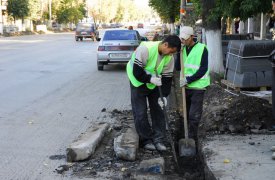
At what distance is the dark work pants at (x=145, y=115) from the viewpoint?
20.0 feet

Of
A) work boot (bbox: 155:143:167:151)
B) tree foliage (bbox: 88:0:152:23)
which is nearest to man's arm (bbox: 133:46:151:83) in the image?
work boot (bbox: 155:143:167:151)

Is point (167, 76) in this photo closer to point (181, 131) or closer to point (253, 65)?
point (181, 131)

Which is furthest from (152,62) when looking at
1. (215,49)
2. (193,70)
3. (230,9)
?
(215,49)

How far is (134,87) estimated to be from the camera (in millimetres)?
6043

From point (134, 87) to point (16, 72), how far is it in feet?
34.5

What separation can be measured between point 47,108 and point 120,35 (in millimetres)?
8735

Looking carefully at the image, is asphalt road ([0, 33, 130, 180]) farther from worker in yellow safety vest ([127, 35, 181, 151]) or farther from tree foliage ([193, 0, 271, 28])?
tree foliage ([193, 0, 271, 28])

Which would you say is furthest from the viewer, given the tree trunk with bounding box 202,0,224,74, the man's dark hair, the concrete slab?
the tree trunk with bounding box 202,0,224,74

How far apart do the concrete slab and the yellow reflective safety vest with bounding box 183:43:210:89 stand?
2.71 ft

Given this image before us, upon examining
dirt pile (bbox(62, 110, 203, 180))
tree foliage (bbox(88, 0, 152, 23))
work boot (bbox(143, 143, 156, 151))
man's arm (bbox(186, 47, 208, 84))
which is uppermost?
tree foliage (bbox(88, 0, 152, 23))

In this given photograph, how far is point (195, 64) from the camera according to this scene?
20.0 feet

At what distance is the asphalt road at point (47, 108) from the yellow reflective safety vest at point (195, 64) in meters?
2.02

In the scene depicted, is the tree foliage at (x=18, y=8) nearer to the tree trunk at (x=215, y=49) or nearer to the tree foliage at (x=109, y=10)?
the tree trunk at (x=215, y=49)

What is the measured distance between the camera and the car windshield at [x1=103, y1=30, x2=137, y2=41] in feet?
56.9
